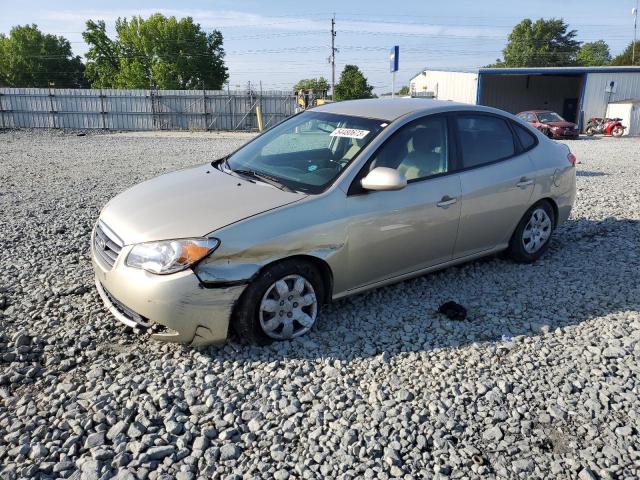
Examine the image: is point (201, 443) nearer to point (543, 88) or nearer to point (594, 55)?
point (543, 88)

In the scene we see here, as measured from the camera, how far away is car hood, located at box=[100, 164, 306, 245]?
350 centimetres

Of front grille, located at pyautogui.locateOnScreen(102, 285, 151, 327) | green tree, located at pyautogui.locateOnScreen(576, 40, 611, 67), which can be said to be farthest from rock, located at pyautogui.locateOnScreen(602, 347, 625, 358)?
green tree, located at pyautogui.locateOnScreen(576, 40, 611, 67)

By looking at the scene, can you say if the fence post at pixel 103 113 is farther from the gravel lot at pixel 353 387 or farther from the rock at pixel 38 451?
the rock at pixel 38 451

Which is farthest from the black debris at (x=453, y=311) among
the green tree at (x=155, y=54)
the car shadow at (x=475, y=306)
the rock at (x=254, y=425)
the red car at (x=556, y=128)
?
the green tree at (x=155, y=54)

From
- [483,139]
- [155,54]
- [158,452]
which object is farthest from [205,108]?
[155,54]

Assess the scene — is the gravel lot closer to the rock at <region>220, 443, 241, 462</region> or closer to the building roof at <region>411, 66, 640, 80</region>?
the rock at <region>220, 443, 241, 462</region>

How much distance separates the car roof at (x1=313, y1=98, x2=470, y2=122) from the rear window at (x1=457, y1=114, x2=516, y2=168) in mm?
171

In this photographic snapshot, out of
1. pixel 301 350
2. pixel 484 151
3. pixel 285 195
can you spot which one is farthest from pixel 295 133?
pixel 301 350

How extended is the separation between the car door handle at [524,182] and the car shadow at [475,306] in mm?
876

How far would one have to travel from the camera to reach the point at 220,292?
3381 millimetres

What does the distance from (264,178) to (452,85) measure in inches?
1647

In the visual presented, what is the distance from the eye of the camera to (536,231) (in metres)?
5.46

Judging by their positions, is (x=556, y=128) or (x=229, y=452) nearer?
(x=229, y=452)

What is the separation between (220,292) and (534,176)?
3479mm
